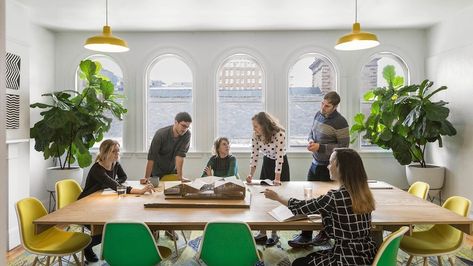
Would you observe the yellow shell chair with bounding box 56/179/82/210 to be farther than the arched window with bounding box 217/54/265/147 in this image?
No

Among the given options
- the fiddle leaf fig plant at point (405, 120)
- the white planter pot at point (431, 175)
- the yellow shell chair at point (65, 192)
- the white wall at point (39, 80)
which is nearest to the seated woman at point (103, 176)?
the yellow shell chair at point (65, 192)

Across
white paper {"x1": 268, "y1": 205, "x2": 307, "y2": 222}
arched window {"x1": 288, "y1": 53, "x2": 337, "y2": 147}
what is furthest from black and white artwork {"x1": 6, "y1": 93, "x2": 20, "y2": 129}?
arched window {"x1": 288, "y1": 53, "x2": 337, "y2": 147}

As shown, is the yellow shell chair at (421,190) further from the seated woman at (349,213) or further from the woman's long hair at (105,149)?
the woman's long hair at (105,149)

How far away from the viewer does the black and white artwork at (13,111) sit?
12.6 feet

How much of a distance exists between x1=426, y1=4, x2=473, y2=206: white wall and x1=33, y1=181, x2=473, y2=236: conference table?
Answer: 2353 millimetres

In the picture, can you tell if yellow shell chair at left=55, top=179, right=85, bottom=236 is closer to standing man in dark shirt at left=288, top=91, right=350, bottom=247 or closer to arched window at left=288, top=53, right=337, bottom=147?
standing man in dark shirt at left=288, top=91, right=350, bottom=247

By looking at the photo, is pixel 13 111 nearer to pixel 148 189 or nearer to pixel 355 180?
pixel 148 189

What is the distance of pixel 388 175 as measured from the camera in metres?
5.51

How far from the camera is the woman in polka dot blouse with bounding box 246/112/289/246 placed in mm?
3451

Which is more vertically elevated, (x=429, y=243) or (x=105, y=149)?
(x=105, y=149)

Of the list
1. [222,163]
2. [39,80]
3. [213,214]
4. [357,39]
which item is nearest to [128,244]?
[213,214]

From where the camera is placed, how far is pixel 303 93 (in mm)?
5699

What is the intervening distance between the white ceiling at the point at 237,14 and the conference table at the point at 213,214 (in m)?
2.52

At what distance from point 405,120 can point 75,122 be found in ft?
14.3
